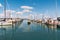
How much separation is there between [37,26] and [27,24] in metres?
0.79

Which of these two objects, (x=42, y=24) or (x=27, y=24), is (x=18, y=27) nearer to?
(x=27, y=24)

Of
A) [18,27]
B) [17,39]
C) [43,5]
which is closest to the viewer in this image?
[17,39]

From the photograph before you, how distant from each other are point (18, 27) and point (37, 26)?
889mm

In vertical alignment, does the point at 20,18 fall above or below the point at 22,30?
above

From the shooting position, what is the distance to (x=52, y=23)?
6254 mm

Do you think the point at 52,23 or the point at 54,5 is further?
the point at 52,23

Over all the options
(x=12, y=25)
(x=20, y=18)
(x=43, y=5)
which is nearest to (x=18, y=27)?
(x=12, y=25)

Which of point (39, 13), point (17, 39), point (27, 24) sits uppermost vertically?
point (39, 13)

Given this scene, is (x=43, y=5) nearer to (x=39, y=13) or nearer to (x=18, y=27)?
(x=39, y=13)

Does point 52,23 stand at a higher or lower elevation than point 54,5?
lower

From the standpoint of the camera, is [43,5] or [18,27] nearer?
[43,5]

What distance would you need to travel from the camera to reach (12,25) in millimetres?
6465

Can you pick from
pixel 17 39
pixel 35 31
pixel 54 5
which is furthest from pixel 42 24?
pixel 17 39

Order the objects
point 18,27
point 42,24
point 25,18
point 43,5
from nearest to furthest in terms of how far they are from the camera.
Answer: point 25,18
point 43,5
point 18,27
point 42,24
